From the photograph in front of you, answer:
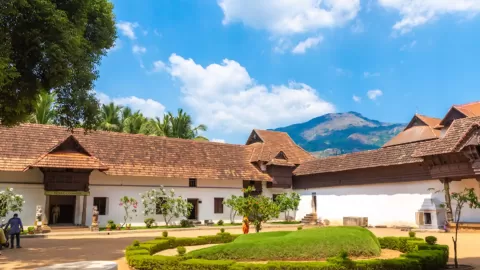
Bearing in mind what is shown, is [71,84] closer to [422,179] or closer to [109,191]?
[109,191]

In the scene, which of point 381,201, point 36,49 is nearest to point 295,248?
point 36,49

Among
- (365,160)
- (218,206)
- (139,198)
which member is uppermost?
(365,160)

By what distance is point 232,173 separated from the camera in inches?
1189

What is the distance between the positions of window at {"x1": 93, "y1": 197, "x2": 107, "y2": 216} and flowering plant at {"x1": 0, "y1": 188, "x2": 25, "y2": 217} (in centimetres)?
452

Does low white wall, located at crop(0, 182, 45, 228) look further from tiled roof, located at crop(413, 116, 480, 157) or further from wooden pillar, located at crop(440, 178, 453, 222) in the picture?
wooden pillar, located at crop(440, 178, 453, 222)

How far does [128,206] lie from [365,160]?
16.6m

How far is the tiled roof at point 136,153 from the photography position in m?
23.4

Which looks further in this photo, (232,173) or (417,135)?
(417,135)

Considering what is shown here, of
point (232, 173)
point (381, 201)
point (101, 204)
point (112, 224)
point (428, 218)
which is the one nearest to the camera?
point (428, 218)

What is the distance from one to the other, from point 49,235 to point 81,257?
9.99 meters

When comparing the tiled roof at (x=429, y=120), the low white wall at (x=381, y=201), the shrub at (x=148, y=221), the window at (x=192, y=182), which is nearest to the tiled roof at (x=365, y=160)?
the low white wall at (x=381, y=201)

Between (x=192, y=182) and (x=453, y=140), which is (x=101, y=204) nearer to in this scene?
(x=192, y=182)

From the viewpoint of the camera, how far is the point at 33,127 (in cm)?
2542

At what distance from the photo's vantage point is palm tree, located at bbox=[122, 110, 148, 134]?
127ft
